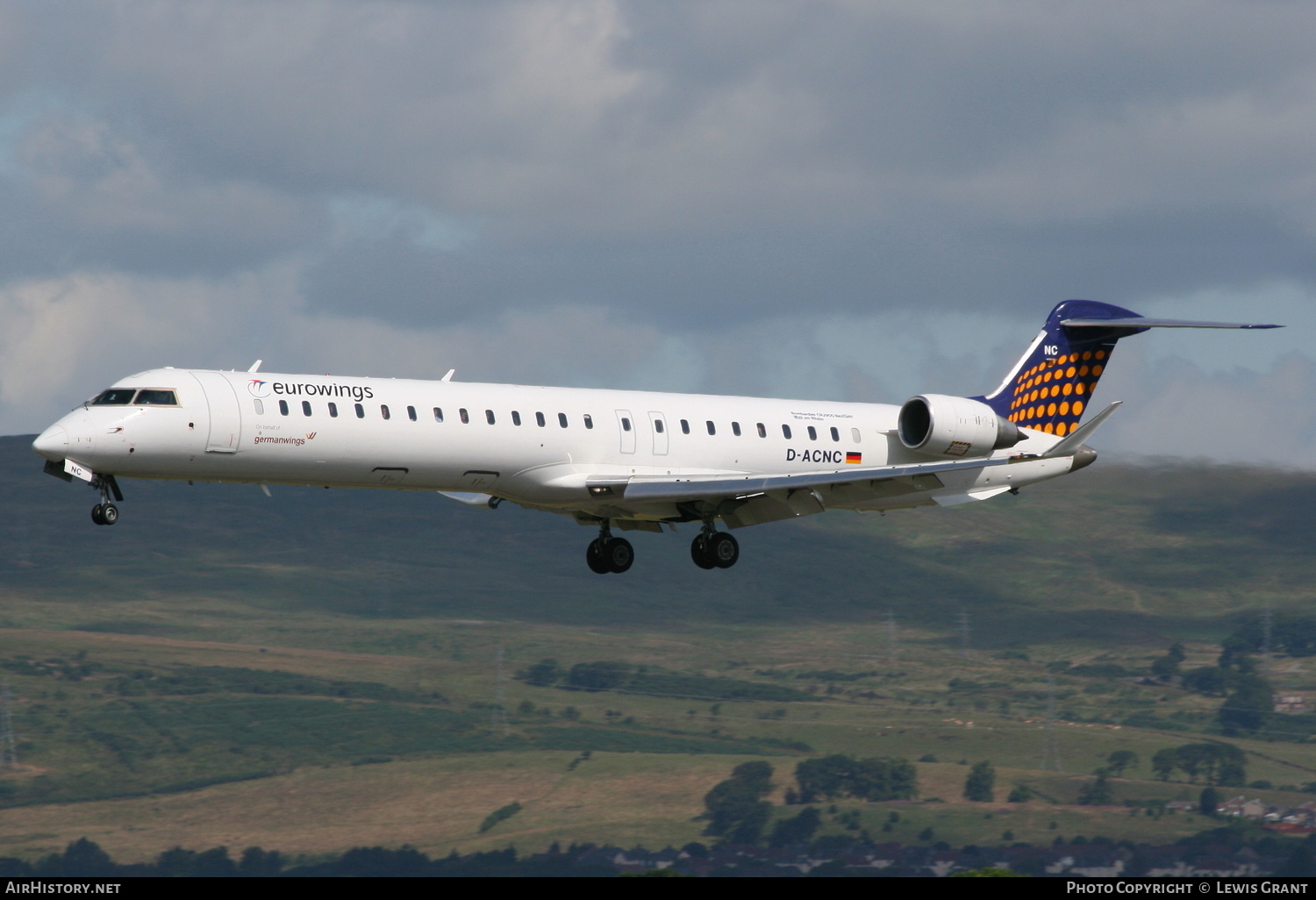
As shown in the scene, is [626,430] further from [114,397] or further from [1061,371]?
[1061,371]

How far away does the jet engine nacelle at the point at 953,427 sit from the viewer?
42.0m

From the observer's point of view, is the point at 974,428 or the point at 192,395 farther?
the point at 974,428

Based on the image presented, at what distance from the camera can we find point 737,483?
3922 cm

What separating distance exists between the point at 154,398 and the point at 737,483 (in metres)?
12.5

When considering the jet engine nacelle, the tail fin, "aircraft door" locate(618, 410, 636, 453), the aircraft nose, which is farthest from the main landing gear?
the aircraft nose

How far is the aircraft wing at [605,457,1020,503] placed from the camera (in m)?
39.0

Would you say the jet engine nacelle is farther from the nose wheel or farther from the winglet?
the nose wheel

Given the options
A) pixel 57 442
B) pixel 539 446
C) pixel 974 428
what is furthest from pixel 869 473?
pixel 57 442

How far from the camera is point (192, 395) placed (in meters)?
35.1

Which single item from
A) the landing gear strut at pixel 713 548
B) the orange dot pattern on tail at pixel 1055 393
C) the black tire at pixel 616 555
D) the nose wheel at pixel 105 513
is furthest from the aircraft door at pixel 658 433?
the nose wheel at pixel 105 513
